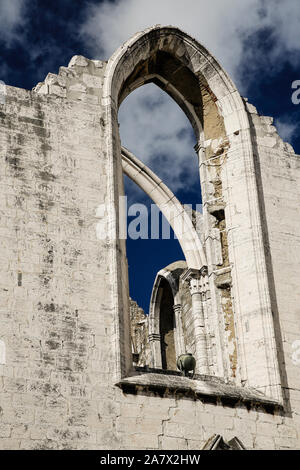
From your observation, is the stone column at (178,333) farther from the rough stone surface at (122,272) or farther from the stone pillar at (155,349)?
the rough stone surface at (122,272)

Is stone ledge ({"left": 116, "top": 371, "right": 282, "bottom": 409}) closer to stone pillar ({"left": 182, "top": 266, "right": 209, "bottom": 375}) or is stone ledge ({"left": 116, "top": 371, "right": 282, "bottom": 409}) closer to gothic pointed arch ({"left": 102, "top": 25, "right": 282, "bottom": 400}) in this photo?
gothic pointed arch ({"left": 102, "top": 25, "right": 282, "bottom": 400})

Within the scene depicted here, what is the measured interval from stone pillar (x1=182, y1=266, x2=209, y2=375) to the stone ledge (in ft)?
6.39

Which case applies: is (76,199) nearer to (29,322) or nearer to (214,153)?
(29,322)

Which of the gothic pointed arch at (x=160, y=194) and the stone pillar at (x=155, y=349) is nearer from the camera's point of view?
the gothic pointed arch at (x=160, y=194)

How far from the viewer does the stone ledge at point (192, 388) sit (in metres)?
10.7

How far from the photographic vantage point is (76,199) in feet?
38.3

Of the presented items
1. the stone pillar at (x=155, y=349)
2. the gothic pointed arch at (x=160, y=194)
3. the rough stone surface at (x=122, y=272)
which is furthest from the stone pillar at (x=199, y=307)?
the stone pillar at (x=155, y=349)

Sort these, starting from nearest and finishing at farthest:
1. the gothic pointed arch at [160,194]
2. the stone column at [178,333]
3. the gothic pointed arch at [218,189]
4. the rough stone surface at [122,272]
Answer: the rough stone surface at [122,272]
the gothic pointed arch at [218,189]
the gothic pointed arch at [160,194]
the stone column at [178,333]

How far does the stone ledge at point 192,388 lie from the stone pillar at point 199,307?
1948 millimetres

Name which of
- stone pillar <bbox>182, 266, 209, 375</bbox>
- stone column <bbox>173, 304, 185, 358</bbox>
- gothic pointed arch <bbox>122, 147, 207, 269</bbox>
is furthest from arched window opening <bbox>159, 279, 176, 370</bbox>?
stone pillar <bbox>182, 266, 209, 375</bbox>

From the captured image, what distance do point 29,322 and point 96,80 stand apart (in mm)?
3976

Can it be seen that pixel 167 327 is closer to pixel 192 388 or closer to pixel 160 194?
pixel 160 194
